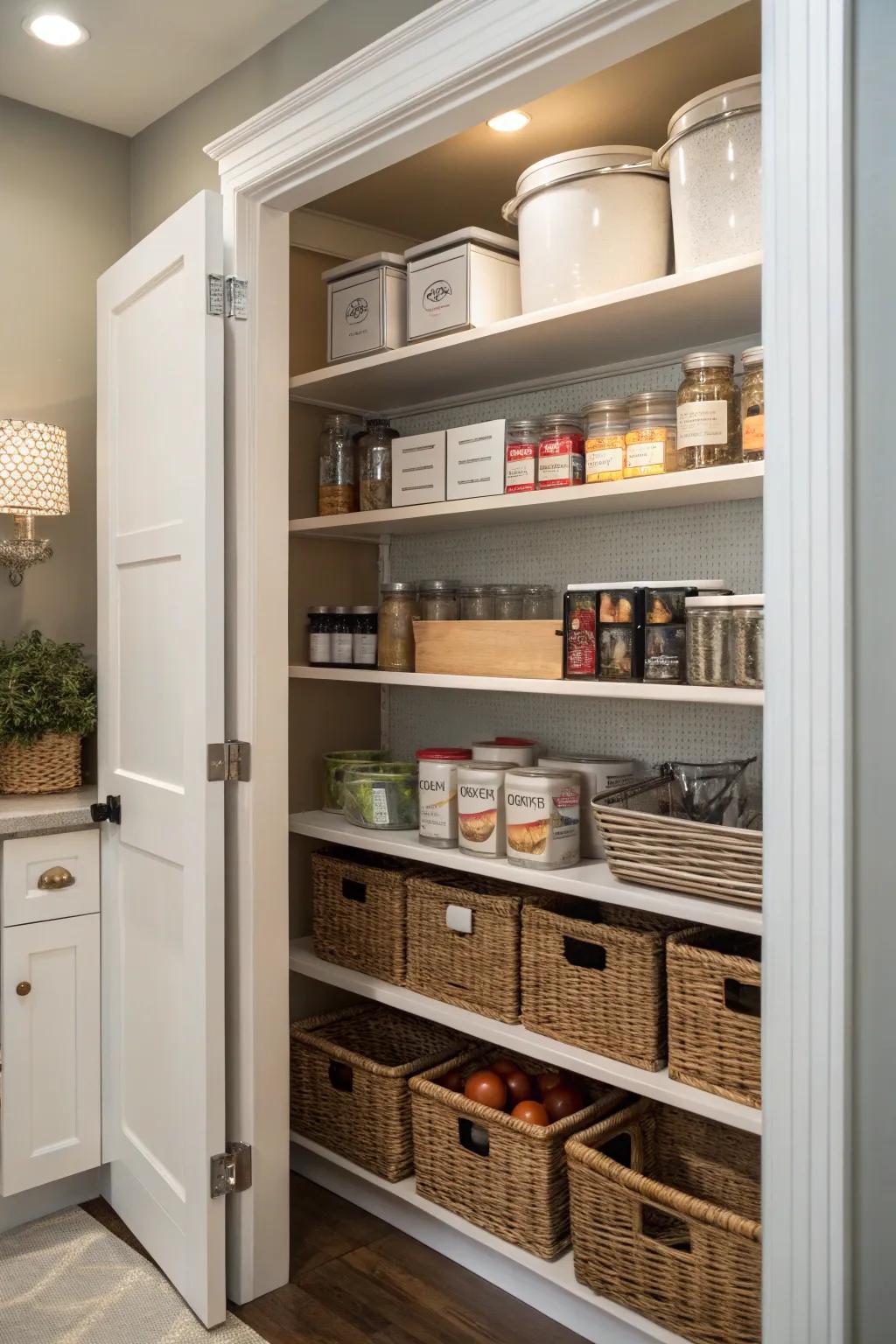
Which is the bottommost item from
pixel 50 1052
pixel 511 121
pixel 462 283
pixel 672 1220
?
pixel 672 1220

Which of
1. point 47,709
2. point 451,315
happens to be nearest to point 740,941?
point 451,315

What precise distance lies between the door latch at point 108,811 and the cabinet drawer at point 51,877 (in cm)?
7

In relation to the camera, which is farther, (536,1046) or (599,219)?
(536,1046)

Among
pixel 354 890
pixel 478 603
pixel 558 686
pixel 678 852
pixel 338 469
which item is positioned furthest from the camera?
pixel 338 469

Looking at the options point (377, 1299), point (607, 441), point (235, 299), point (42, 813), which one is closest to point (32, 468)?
point (235, 299)

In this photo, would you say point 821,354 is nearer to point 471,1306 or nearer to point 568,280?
point 568,280

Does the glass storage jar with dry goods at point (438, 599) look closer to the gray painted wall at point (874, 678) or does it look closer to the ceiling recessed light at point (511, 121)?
the ceiling recessed light at point (511, 121)

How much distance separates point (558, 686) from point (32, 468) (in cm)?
133

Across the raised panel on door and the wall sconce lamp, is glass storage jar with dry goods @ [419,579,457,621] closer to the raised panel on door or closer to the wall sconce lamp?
the wall sconce lamp

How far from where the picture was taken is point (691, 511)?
226 cm

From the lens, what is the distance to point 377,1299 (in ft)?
7.06

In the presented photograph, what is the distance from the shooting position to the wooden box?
2119 millimetres

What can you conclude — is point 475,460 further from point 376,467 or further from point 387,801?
point 387,801

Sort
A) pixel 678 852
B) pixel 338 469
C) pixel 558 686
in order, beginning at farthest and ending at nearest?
pixel 338 469, pixel 558 686, pixel 678 852
